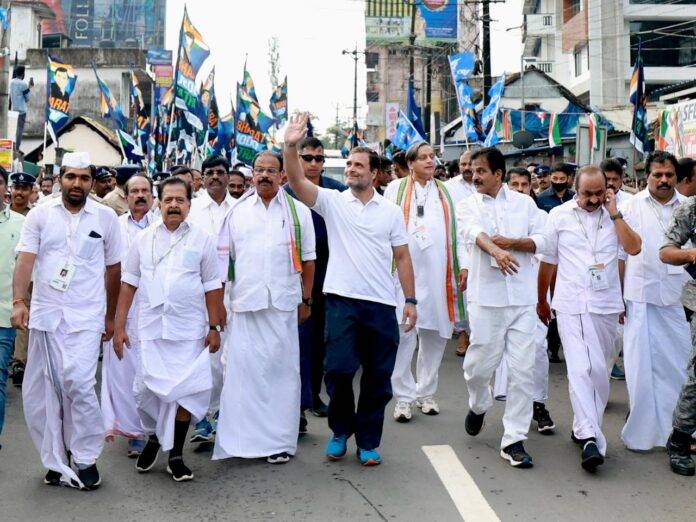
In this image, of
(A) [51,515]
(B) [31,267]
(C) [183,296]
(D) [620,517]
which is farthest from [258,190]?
(D) [620,517]

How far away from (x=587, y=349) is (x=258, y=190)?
248 cm

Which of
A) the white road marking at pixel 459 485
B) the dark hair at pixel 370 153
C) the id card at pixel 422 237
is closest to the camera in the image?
the white road marking at pixel 459 485

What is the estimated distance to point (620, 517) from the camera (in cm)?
454

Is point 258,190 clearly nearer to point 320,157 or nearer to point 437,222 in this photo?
point 320,157

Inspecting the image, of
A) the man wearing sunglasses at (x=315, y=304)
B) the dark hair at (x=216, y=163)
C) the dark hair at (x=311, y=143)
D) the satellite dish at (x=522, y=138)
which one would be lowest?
the man wearing sunglasses at (x=315, y=304)

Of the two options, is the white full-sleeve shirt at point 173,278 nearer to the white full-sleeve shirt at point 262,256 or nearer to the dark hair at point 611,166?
the white full-sleeve shirt at point 262,256

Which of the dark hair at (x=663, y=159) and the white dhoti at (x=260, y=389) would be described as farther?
the dark hair at (x=663, y=159)

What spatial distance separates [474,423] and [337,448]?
3.49 feet

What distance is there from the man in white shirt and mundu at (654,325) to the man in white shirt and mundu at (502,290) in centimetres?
79

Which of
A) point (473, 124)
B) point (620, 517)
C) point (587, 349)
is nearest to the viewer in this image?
point (620, 517)

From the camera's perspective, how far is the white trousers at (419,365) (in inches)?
268

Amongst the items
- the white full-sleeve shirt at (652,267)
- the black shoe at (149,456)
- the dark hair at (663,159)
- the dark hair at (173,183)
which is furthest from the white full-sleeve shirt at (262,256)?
the dark hair at (663,159)

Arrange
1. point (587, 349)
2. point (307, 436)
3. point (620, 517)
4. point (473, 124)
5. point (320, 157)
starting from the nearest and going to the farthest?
point (620, 517), point (587, 349), point (307, 436), point (320, 157), point (473, 124)

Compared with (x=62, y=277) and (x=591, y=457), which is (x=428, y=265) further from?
(x=62, y=277)
